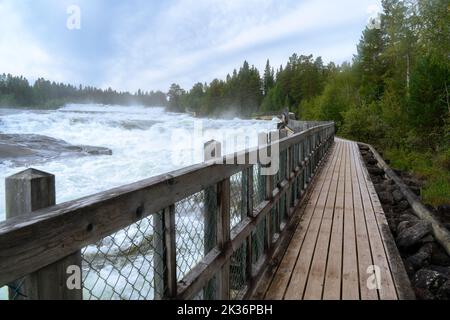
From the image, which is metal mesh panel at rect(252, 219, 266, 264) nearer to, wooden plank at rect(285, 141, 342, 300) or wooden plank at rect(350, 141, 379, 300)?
wooden plank at rect(285, 141, 342, 300)

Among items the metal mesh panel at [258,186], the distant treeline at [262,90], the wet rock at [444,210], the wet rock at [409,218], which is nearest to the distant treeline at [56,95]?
the distant treeline at [262,90]

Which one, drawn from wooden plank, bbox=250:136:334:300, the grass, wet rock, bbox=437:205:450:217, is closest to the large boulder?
wooden plank, bbox=250:136:334:300

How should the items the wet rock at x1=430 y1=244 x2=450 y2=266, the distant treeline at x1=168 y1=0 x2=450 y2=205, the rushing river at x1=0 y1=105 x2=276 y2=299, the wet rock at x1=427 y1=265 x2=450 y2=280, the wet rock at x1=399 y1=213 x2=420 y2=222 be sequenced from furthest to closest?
1. the distant treeline at x1=168 y1=0 x2=450 y2=205
2. the rushing river at x1=0 y1=105 x2=276 y2=299
3. the wet rock at x1=399 y1=213 x2=420 y2=222
4. the wet rock at x1=430 y1=244 x2=450 y2=266
5. the wet rock at x1=427 y1=265 x2=450 y2=280

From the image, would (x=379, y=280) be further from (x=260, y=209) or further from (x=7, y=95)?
(x=7, y=95)

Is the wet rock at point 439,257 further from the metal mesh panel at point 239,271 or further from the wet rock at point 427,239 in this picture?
the metal mesh panel at point 239,271

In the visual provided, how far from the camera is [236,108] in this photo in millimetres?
80375

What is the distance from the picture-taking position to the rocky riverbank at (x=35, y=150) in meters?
13.8

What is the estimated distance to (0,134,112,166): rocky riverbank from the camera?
13757mm

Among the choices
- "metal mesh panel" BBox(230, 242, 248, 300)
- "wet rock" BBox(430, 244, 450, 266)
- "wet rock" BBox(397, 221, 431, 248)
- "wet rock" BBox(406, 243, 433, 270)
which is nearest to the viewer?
"metal mesh panel" BBox(230, 242, 248, 300)

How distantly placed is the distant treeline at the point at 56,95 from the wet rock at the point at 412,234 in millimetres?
85973

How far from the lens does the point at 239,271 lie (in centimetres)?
282

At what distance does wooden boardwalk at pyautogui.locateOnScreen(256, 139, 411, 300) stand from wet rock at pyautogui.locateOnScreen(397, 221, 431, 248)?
0.30m

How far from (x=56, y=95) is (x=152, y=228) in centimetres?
12002

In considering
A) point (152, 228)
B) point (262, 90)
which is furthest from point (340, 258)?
point (262, 90)
